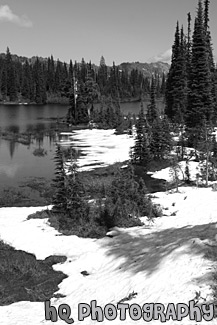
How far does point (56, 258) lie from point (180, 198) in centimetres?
1003

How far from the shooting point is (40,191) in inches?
964

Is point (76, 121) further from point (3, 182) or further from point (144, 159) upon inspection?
point (3, 182)

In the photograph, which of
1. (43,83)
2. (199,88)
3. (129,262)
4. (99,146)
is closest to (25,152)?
(99,146)

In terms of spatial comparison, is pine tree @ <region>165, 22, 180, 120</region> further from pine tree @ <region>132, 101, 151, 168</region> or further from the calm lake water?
pine tree @ <region>132, 101, 151, 168</region>

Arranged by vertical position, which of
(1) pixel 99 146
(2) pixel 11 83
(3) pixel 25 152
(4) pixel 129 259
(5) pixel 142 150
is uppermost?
(2) pixel 11 83

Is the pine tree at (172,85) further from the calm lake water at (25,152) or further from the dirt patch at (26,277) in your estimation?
the dirt patch at (26,277)

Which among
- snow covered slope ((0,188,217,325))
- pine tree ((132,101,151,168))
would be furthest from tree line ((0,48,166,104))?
snow covered slope ((0,188,217,325))

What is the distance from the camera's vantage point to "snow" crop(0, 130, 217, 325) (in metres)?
8.24

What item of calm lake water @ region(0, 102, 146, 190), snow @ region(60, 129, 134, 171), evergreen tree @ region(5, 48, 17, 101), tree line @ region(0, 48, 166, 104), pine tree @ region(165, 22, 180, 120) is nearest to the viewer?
calm lake water @ region(0, 102, 146, 190)

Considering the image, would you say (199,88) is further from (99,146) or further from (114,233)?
(114,233)

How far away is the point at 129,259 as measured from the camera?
11.1 m

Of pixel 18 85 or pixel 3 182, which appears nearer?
pixel 3 182

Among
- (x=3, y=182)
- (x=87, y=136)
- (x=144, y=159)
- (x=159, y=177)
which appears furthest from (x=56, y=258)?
(x=87, y=136)

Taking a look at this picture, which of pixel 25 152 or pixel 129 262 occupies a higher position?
pixel 25 152
